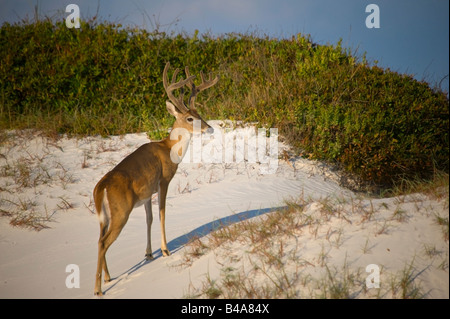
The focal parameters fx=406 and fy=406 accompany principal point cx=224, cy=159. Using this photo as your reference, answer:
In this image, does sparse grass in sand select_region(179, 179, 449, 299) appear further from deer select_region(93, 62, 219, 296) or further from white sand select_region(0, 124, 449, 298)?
deer select_region(93, 62, 219, 296)

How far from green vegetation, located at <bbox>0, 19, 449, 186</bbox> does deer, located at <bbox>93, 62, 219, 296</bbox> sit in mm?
3881

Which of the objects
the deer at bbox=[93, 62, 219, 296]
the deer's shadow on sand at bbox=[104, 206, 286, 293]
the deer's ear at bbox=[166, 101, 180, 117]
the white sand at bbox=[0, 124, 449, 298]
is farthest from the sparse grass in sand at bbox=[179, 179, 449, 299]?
the deer's ear at bbox=[166, 101, 180, 117]

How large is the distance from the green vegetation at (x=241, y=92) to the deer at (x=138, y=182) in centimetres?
388

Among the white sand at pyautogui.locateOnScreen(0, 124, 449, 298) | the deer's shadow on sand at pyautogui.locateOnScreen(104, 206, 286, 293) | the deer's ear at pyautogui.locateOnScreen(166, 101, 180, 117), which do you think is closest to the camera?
the white sand at pyautogui.locateOnScreen(0, 124, 449, 298)

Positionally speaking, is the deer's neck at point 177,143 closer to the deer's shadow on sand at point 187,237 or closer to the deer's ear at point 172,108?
the deer's ear at point 172,108

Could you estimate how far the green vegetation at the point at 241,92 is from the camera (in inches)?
386

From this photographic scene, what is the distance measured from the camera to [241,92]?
1305 centimetres

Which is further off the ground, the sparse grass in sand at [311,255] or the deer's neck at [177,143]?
the deer's neck at [177,143]

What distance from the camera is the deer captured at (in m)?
5.40

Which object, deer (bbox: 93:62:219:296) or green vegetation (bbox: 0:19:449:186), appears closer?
deer (bbox: 93:62:219:296)

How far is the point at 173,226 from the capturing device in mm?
7910

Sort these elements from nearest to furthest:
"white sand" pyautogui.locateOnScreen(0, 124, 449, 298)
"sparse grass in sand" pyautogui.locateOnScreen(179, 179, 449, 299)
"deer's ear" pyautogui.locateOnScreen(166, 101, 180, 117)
Answer: 1. "sparse grass in sand" pyautogui.locateOnScreen(179, 179, 449, 299)
2. "white sand" pyautogui.locateOnScreen(0, 124, 449, 298)
3. "deer's ear" pyautogui.locateOnScreen(166, 101, 180, 117)

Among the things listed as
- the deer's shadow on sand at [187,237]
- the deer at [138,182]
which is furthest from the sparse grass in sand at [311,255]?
the deer at [138,182]
